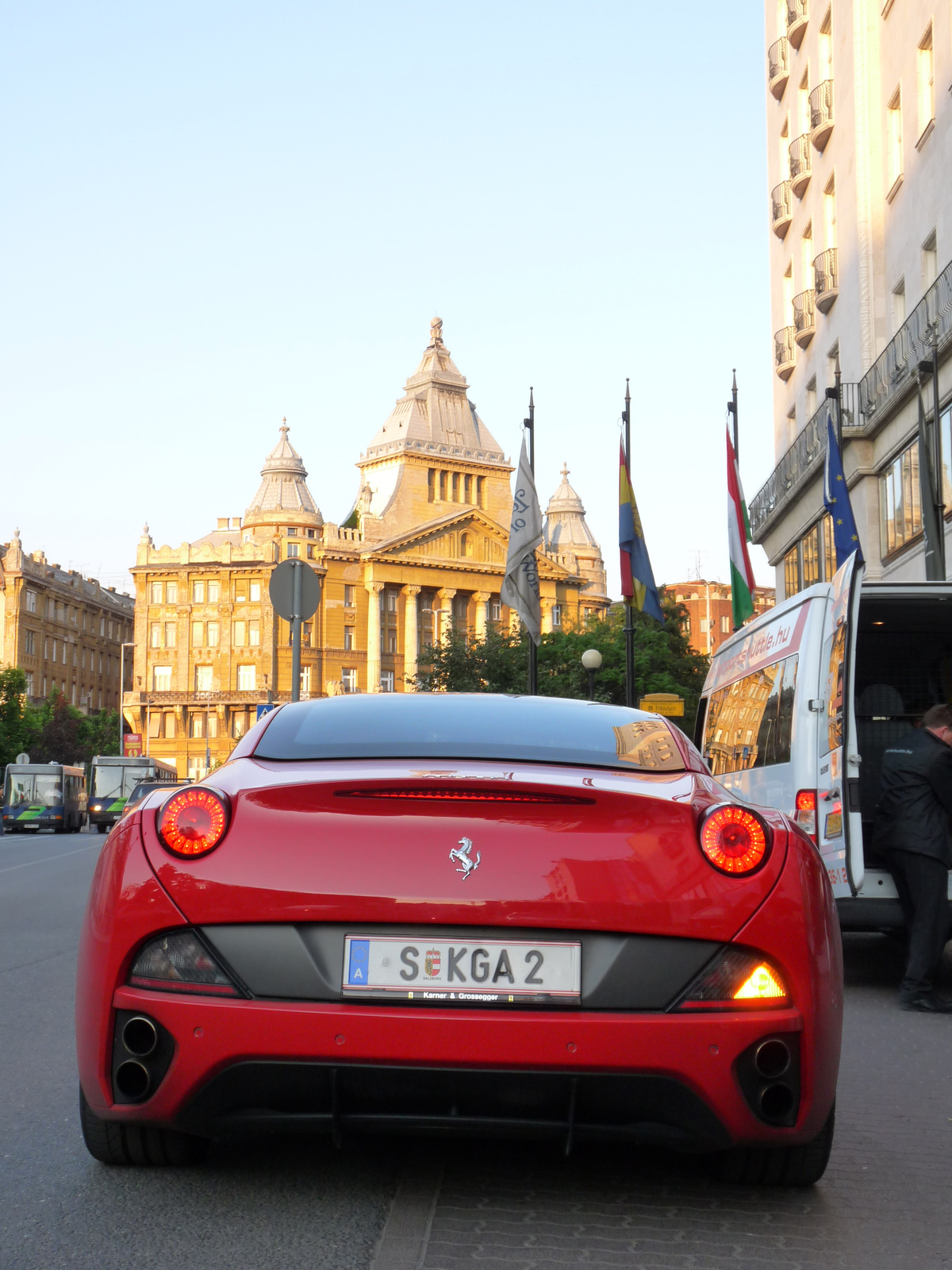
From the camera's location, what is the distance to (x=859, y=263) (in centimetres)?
3300

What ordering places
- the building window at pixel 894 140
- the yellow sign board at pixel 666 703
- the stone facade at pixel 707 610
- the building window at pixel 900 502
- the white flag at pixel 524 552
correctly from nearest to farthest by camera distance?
the yellow sign board at pixel 666 703, the building window at pixel 900 502, the white flag at pixel 524 552, the building window at pixel 894 140, the stone facade at pixel 707 610

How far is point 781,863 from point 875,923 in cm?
602

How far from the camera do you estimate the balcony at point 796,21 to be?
39281mm

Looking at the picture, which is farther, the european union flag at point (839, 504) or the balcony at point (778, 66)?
the balcony at point (778, 66)

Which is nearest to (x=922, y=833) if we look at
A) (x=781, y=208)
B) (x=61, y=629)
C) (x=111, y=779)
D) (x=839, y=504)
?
(x=839, y=504)

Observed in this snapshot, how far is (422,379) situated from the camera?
115 metres

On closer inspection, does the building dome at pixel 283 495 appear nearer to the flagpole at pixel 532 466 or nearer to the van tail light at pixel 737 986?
the flagpole at pixel 532 466

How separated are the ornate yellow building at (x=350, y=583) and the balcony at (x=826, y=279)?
243 feet

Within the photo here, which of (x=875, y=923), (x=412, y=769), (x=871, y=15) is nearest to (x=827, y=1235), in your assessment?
(x=412, y=769)

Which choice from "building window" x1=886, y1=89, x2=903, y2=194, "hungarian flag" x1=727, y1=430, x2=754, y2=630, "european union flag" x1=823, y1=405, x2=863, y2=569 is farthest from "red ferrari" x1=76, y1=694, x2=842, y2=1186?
"building window" x1=886, y1=89, x2=903, y2=194

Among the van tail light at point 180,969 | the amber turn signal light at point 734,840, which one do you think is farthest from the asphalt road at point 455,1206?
the amber turn signal light at point 734,840

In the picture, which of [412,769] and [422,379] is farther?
[422,379]

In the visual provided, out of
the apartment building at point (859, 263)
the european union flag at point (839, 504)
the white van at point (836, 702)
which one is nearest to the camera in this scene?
the white van at point (836, 702)

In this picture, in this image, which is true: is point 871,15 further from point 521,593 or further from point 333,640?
point 333,640
